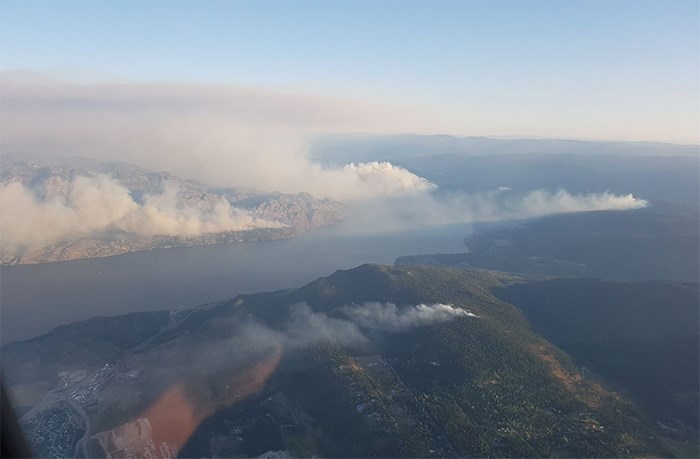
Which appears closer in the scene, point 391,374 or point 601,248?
point 391,374

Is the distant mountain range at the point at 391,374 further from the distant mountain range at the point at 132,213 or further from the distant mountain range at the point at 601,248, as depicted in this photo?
the distant mountain range at the point at 132,213

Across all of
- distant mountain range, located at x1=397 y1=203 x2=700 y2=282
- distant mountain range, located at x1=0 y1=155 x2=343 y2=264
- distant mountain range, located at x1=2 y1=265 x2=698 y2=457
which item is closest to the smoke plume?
distant mountain range, located at x1=0 y1=155 x2=343 y2=264

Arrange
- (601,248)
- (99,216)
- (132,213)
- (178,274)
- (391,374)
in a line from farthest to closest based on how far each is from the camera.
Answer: (132,213)
(99,216)
(178,274)
(601,248)
(391,374)

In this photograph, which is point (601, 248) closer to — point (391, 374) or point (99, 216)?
point (391, 374)

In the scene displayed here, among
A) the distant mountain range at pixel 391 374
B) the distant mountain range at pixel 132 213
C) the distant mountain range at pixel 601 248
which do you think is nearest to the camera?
the distant mountain range at pixel 391 374

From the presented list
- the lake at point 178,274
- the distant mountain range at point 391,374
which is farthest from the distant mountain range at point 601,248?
the distant mountain range at point 391,374

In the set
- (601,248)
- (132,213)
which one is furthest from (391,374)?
(132,213)

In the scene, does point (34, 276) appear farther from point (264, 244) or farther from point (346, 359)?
point (346, 359)
